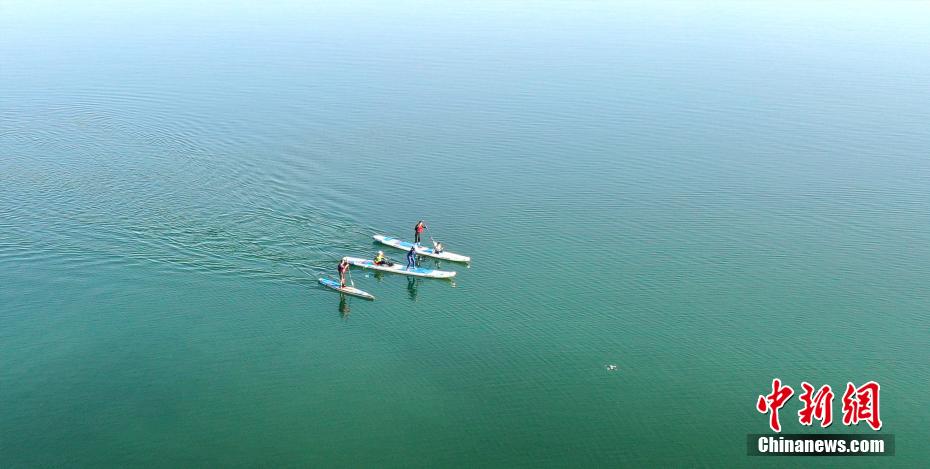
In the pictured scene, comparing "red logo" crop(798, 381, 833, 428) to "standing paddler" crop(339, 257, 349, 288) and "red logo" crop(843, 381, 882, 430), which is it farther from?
"standing paddler" crop(339, 257, 349, 288)

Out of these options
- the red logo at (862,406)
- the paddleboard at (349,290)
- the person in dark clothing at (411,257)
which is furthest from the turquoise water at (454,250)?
the person in dark clothing at (411,257)

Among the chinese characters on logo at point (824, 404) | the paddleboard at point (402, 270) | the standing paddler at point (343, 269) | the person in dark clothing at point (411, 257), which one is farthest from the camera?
the person in dark clothing at point (411, 257)

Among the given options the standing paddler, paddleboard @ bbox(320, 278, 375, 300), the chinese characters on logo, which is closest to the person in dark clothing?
paddleboard @ bbox(320, 278, 375, 300)

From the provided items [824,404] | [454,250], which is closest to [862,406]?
[824,404]

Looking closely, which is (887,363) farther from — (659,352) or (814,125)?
(814,125)

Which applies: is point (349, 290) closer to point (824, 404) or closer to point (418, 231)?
point (418, 231)

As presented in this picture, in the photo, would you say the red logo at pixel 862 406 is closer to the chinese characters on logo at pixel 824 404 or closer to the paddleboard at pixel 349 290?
the chinese characters on logo at pixel 824 404
